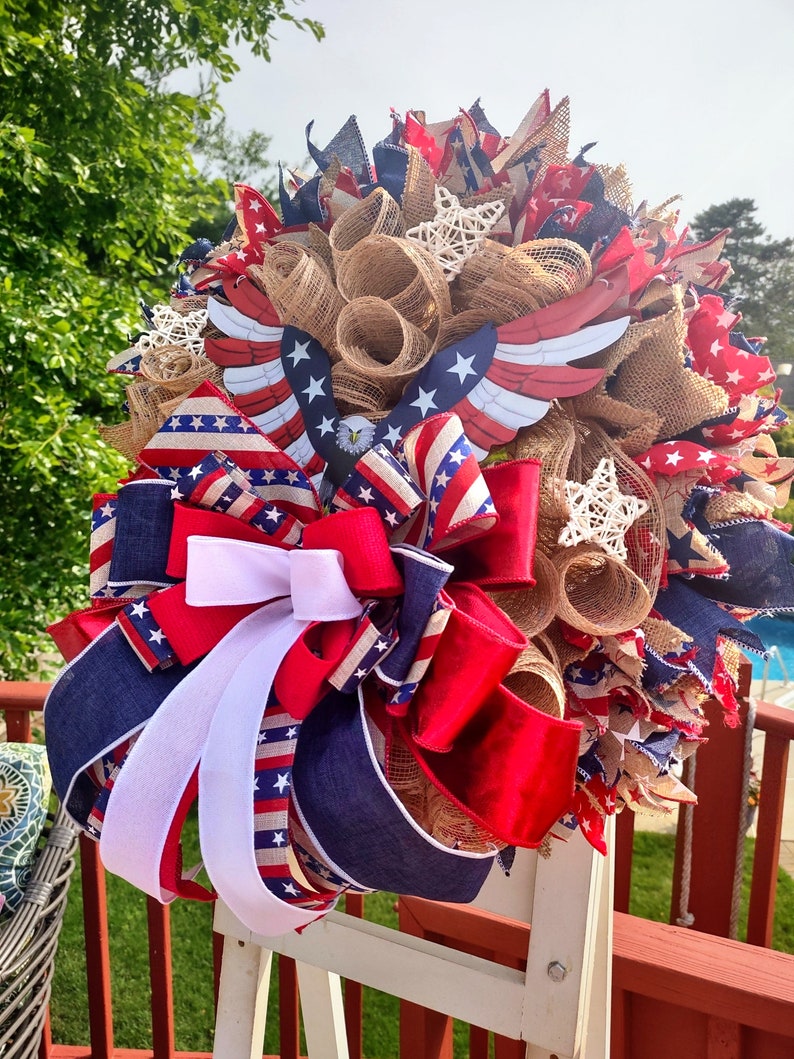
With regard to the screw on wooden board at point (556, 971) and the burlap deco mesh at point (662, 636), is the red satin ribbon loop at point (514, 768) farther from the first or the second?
the screw on wooden board at point (556, 971)

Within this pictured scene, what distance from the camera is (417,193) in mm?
517

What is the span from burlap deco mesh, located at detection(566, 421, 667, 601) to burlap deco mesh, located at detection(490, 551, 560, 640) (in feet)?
0.20

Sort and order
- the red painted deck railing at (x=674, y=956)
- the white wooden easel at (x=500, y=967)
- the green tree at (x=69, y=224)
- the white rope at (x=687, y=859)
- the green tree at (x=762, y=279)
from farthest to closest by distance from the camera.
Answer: the green tree at (x=69, y=224)
the green tree at (x=762, y=279)
the white rope at (x=687, y=859)
the red painted deck railing at (x=674, y=956)
the white wooden easel at (x=500, y=967)

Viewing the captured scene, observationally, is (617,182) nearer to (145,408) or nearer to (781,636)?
(145,408)

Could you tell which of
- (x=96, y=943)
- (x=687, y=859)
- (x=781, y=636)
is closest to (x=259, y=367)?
(x=687, y=859)

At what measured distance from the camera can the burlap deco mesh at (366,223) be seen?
51cm

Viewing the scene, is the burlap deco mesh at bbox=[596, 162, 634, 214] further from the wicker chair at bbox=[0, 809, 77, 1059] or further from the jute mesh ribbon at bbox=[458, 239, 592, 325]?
the wicker chair at bbox=[0, 809, 77, 1059]

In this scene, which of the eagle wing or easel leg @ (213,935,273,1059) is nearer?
the eagle wing

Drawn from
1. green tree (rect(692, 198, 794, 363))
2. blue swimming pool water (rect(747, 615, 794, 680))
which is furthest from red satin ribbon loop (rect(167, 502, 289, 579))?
blue swimming pool water (rect(747, 615, 794, 680))

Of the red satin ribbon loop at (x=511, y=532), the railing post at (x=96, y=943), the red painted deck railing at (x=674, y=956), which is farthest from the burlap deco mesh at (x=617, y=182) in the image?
the railing post at (x=96, y=943)

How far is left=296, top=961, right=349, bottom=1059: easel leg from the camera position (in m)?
0.76

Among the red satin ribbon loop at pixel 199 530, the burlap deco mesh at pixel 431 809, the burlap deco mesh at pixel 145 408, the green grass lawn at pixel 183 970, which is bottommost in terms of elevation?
the green grass lawn at pixel 183 970

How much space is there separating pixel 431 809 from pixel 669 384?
30cm

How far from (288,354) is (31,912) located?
0.85 metres
